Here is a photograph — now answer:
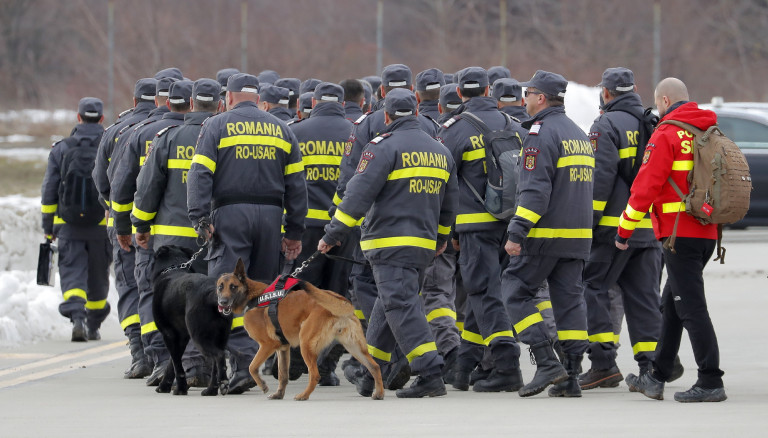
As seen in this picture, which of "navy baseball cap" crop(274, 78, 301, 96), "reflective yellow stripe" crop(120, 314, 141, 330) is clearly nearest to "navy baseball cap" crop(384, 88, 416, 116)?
"reflective yellow stripe" crop(120, 314, 141, 330)

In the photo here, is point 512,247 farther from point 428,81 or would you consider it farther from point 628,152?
point 428,81

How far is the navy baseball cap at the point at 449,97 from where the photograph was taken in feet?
37.6

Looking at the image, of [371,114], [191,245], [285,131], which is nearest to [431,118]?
[371,114]

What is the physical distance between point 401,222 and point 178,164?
1.85 m

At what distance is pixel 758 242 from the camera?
21.5 m

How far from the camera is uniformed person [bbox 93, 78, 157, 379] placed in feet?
36.4

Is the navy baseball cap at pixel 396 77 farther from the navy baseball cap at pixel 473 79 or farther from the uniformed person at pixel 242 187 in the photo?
the uniformed person at pixel 242 187

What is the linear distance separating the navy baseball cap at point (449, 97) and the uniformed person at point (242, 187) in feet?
5.79

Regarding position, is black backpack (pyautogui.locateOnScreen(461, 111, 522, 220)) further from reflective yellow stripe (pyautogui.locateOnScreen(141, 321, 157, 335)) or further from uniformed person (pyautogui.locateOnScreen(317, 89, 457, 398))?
reflective yellow stripe (pyautogui.locateOnScreen(141, 321, 157, 335))

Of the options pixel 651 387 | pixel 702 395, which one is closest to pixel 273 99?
pixel 651 387

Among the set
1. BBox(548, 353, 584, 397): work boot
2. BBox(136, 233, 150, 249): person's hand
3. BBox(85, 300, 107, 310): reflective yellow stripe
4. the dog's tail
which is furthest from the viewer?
BBox(85, 300, 107, 310): reflective yellow stripe

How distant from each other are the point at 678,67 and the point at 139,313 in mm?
46243

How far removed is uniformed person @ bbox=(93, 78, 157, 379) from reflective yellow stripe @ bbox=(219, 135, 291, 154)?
1637 mm

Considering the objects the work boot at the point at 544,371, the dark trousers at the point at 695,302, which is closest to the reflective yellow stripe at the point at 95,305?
the work boot at the point at 544,371
